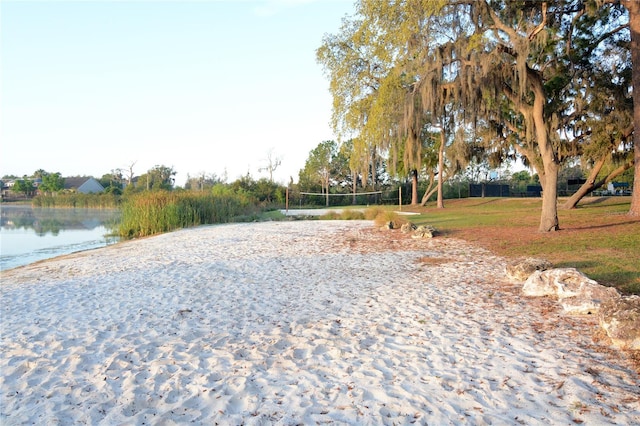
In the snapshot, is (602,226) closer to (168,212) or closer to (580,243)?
(580,243)

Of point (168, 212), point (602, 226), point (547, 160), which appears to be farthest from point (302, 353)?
point (168, 212)

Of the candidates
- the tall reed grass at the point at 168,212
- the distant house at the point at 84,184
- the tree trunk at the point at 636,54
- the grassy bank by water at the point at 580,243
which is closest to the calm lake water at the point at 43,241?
the tall reed grass at the point at 168,212

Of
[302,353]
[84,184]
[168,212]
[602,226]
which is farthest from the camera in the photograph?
[84,184]

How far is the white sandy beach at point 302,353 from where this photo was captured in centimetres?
314

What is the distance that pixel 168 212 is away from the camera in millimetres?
18672

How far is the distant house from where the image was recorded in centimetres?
6469

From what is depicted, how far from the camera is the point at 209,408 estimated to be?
3195mm

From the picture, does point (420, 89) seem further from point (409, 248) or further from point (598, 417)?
point (598, 417)

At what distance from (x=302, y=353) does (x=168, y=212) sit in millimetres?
15821

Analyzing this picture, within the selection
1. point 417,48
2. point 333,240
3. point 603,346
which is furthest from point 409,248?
point 603,346

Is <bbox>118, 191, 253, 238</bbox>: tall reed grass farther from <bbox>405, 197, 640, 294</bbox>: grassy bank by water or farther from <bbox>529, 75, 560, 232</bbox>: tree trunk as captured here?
<bbox>529, 75, 560, 232</bbox>: tree trunk

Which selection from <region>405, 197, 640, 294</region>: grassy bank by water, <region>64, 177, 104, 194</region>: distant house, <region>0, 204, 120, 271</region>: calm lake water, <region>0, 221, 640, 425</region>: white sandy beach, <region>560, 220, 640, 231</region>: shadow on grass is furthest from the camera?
<region>64, 177, 104, 194</region>: distant house

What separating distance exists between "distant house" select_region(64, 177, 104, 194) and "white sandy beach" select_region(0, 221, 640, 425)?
64459 mm

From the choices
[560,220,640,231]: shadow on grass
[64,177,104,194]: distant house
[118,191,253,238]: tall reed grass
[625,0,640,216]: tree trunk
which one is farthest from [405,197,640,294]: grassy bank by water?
[64,177,104,194]: distant house
